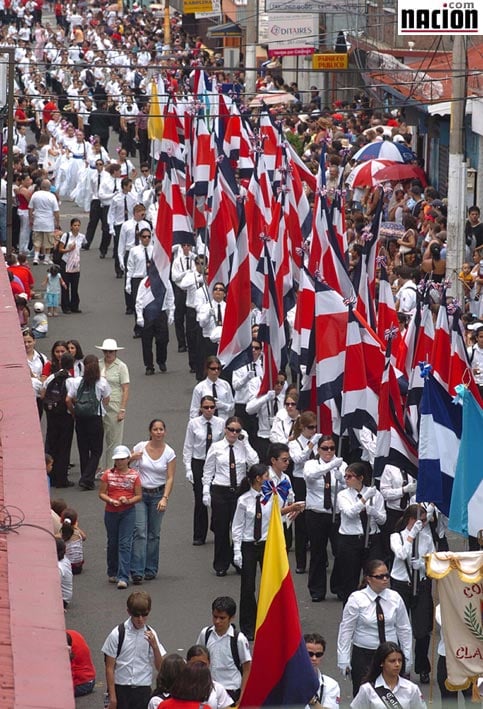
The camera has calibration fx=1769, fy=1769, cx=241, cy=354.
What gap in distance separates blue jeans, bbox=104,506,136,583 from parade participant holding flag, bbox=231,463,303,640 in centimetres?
111

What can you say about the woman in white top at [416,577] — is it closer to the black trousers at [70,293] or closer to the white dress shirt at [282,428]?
the white dress shirt at [282,428]

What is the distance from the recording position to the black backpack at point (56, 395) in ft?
57.4

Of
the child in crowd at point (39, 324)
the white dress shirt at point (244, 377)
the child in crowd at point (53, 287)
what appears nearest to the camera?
the white dress shirt at point (244, 377)

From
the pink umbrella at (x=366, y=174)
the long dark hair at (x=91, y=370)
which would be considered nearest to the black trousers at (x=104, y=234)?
the pink umbrella at (x=366, y=174)

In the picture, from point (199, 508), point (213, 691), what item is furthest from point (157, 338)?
point (213, 691)

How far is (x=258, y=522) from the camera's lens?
44.6ft

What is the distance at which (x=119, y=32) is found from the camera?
63906mm

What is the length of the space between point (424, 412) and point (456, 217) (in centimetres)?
956

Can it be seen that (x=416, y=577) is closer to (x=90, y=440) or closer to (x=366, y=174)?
(x=90, y=440)

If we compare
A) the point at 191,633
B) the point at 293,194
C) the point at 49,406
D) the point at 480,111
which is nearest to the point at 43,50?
the point at 480,111

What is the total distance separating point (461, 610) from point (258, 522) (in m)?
2.76

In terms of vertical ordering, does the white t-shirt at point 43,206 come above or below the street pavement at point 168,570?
above

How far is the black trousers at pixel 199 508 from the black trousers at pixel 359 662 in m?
3.88

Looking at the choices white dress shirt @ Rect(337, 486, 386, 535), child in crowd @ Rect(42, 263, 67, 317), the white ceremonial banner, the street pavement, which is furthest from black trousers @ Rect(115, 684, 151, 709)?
child in crowd @ Rect(42, 263, 67, 317)
